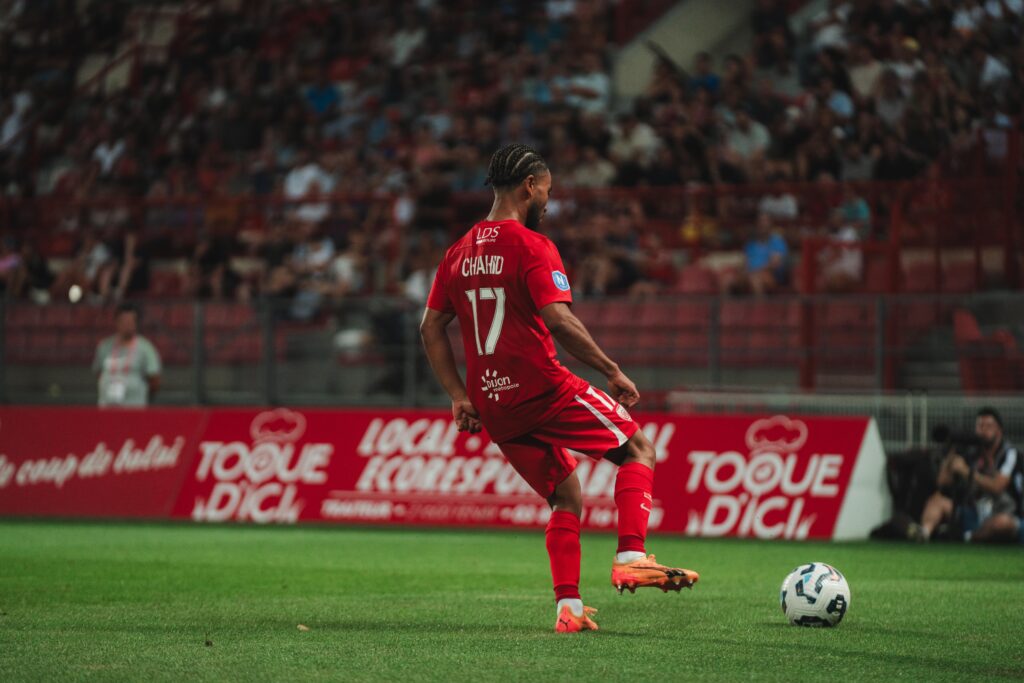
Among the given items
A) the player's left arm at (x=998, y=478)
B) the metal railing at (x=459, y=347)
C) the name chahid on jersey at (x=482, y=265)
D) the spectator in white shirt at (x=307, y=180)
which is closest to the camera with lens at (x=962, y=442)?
the player's left arm at (x=998, y=478)

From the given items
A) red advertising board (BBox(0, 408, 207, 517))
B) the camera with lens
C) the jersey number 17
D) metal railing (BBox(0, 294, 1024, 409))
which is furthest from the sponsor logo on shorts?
red advertising board (BBox(0, 408, 207, 517))

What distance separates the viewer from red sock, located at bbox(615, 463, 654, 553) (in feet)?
24.6

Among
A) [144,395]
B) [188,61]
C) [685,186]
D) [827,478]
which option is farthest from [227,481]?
[188,61]

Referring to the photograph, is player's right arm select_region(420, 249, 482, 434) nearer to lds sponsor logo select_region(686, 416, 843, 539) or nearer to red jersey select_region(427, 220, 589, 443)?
red jersey select_region(427, 220, 589, 443)

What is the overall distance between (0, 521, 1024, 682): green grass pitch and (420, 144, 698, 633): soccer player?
504 millimetres

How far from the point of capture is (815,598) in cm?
788

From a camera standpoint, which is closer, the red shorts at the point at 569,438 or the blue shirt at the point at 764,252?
the red shorts at the point at 569,438

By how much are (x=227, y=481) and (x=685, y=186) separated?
7515mm

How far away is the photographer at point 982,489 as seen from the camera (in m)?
14.3

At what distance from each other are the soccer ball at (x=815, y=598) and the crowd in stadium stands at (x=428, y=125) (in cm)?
1067

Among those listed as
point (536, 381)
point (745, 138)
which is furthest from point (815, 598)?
point (745, 138)

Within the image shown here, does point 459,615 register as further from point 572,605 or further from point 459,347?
point 459,347

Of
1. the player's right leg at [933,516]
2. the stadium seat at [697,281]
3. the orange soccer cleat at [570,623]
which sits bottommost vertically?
the player's right leg at [933,516]

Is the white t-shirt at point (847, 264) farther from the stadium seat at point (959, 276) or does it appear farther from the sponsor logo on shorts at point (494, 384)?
the sponsor logo on shorts at point (494, 384)
